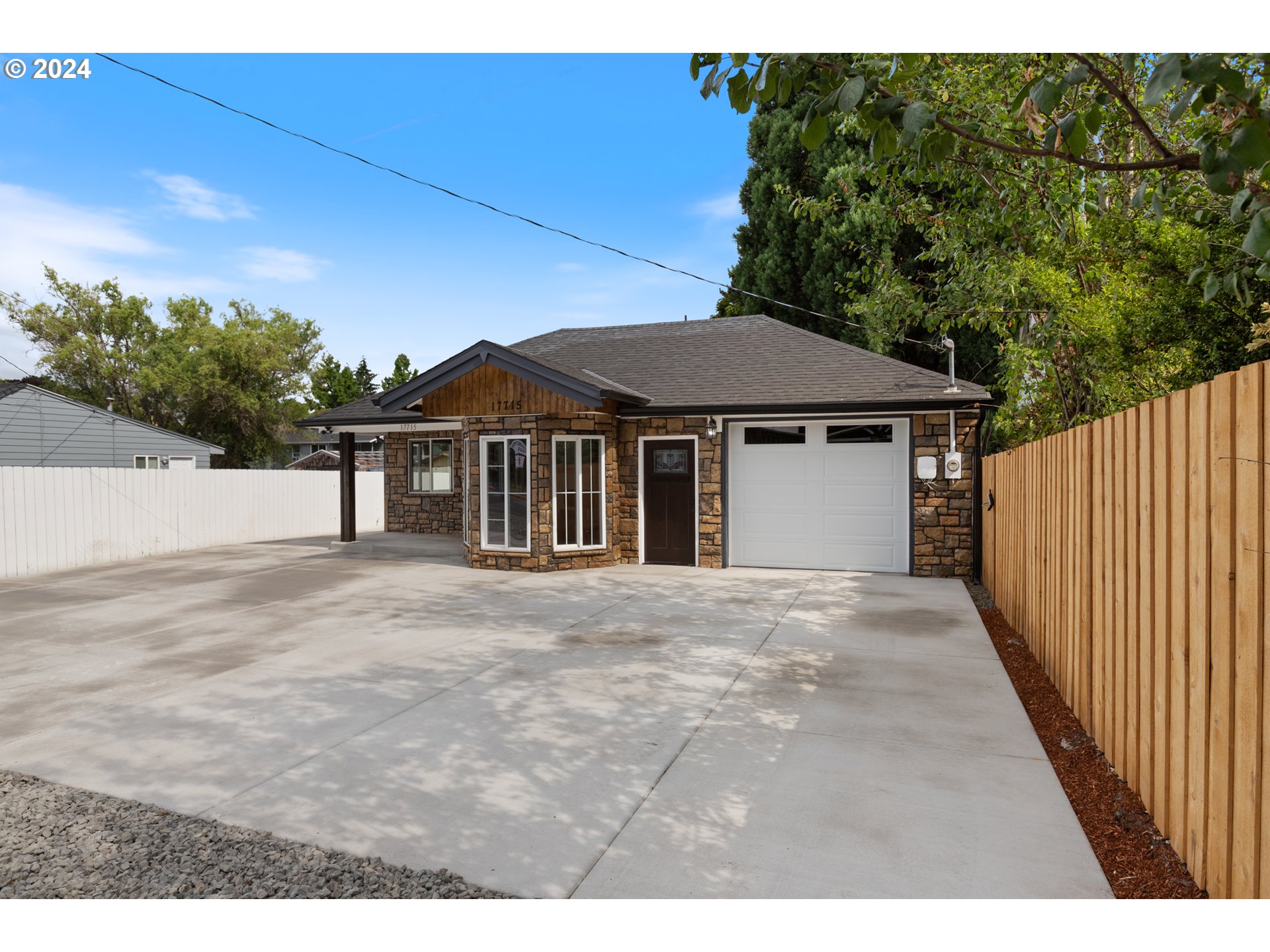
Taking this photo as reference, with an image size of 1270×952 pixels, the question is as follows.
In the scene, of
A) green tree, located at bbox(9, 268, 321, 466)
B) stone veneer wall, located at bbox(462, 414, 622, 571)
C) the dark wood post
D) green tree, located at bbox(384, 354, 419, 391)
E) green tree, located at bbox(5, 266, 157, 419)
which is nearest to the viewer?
stone veneer wall, located at bbox(462, 414, 622, 571)

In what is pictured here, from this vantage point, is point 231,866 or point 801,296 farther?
point 801,296

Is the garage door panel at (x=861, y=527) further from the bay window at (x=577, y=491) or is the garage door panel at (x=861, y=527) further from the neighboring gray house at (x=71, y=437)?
the neighboring gray house at (x=71, y=437)

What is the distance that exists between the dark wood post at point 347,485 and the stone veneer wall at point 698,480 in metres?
6.46

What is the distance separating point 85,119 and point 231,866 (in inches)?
632

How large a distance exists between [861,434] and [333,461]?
33091mm

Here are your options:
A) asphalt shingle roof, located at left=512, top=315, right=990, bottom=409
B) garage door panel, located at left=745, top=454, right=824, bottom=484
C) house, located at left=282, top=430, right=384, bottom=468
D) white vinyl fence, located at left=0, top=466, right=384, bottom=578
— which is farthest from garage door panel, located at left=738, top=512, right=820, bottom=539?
house, located at left=282, top=430, right=384, bottom=468

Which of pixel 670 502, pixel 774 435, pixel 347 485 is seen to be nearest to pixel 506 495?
pixel 670 502

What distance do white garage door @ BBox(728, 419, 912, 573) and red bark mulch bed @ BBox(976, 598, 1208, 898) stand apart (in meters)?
5.42

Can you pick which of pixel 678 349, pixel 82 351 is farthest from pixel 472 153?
pixel 82 351

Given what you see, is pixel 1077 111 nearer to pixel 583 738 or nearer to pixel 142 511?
pixel 583 738

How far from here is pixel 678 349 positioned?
1385 centimetres

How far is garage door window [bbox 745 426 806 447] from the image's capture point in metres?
11.0

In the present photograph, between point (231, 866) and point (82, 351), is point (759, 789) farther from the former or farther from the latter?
point (82, 351)

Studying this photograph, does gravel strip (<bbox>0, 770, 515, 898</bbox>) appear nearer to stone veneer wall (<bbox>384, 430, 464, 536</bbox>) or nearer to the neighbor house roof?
stone veneer wall (<bbox>384, 430, 464, 536</bbox>)
